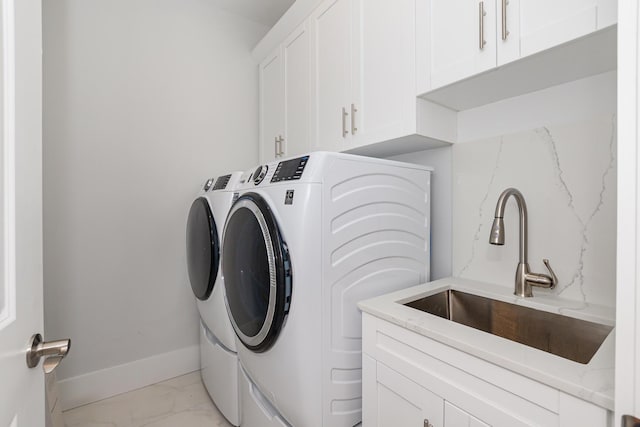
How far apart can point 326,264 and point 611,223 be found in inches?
40.5

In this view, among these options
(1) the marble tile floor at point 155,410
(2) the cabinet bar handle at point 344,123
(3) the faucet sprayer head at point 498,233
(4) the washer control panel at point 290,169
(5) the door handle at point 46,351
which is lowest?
(1) the marble tile floor at point 155,410

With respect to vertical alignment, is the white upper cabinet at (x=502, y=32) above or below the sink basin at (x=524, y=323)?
above

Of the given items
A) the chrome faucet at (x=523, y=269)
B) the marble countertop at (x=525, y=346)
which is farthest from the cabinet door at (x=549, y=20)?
the marble countertop at (x=525, y=346)

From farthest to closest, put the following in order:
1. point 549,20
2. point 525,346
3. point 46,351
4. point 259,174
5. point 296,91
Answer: point 296,91 < point 259,174 < point 549,20 < point 525,346 < point 46,351

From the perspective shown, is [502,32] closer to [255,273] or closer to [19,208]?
[255,273]

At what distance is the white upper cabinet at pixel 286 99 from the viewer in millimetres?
1983

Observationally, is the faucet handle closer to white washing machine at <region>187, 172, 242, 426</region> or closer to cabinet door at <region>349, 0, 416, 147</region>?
cabinet door at <region>349, 0, 416, 147</region>

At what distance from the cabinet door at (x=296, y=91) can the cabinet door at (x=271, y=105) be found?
0.10m

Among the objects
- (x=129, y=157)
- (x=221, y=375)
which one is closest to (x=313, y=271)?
(x=221, y=375)

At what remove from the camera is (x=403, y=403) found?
1.00 m

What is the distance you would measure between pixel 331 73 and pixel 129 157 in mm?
1516

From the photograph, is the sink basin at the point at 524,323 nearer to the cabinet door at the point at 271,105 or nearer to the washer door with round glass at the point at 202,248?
the washer door with round glass at the point at 202,248

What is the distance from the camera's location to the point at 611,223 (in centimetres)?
109

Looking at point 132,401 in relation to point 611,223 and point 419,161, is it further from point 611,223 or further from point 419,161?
point 611,223
